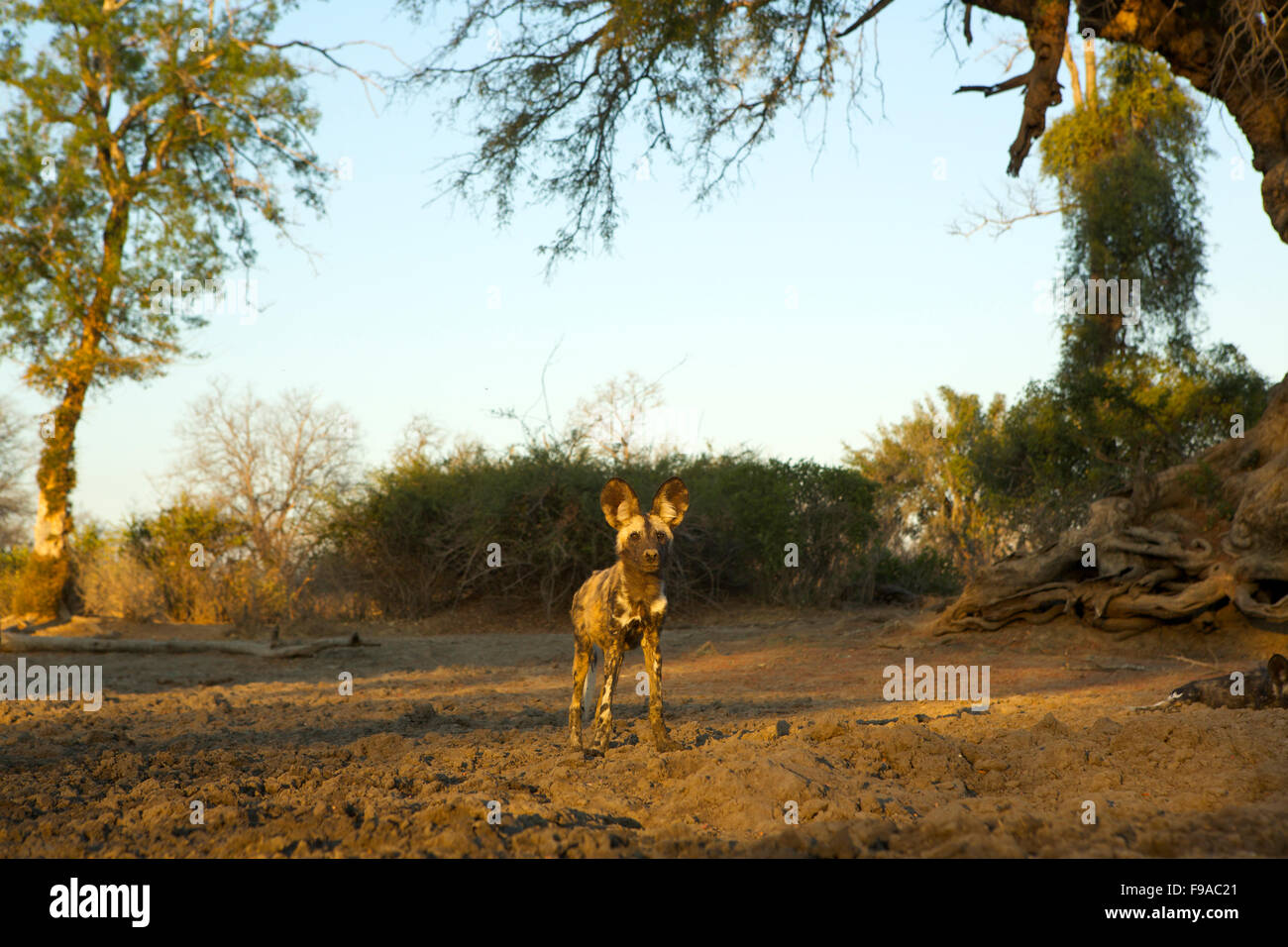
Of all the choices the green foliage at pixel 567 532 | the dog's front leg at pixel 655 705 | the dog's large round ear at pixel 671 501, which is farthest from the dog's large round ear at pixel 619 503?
the green foliage at pixel 567 532

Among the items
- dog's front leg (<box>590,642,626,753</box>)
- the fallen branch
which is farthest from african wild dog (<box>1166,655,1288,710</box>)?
the fallen branch

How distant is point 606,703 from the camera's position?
5.82 m

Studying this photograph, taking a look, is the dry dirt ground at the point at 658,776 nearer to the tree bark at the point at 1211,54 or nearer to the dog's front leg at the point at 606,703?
the dog's front leg at the point at 606,703

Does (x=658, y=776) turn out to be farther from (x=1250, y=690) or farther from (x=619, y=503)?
(x=1250, y=690)

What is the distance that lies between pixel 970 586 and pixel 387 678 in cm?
772

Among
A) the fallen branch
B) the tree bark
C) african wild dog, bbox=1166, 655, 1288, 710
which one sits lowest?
the fallen branch

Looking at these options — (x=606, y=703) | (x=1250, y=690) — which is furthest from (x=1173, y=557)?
(x=606, y=703)

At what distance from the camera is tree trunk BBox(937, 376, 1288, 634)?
10.5 meters

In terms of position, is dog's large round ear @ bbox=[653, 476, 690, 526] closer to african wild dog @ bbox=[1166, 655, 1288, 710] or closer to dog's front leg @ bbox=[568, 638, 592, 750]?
dog's front leg @ bbox=[568, 638, 592, 750]

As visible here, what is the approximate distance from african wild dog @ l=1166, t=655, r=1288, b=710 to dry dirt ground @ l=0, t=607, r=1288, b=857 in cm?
45

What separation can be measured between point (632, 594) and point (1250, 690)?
184 inches
